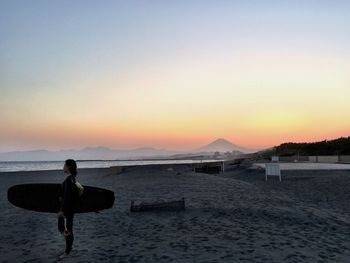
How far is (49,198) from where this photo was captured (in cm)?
1123

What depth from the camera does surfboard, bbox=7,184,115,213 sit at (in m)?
11.2

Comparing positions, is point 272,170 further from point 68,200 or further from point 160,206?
point 68,200

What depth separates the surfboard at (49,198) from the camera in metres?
11.2

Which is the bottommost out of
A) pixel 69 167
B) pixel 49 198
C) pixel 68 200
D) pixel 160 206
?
pixel 160 206

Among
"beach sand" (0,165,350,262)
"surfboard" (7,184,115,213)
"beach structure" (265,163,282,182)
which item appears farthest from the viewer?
"beach structure" (265,163,282,182)

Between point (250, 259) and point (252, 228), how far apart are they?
3.33 m

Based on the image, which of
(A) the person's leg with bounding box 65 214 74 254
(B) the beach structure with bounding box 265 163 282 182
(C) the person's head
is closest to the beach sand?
(A) the person's leg with bounding box 65 214 74 254

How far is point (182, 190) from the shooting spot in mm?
21156

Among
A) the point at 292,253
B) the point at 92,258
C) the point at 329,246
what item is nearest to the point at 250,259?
the point at 292,253

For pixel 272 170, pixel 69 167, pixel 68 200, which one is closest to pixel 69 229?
pixel 68 200

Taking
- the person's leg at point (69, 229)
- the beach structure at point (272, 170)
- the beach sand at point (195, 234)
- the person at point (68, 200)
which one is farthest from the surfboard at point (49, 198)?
the beach structure at point (272, 170)

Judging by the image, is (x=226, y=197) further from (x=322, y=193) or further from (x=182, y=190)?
(x=322, y=193)

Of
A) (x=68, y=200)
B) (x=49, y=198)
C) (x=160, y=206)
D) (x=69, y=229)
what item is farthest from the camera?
(x=160, y=206)

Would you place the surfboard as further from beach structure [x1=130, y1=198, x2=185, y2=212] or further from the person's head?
beach structure [x1=130, y1=198, x2=185, y2=212]
